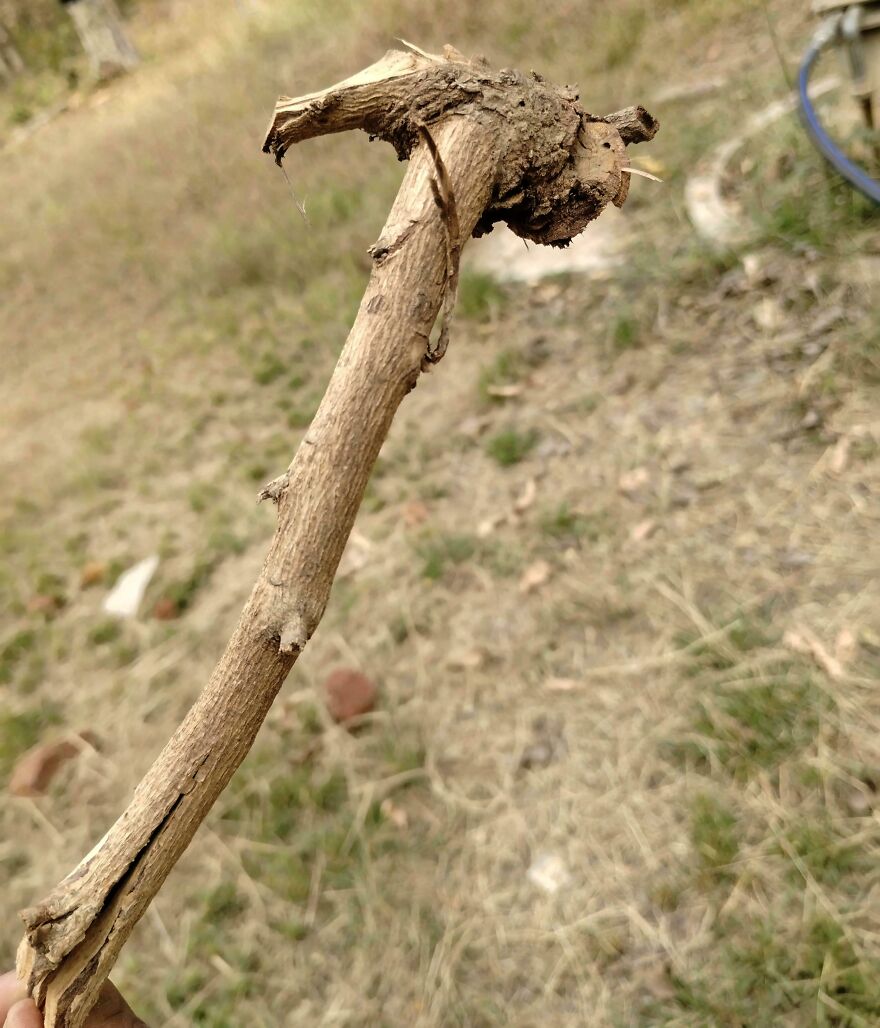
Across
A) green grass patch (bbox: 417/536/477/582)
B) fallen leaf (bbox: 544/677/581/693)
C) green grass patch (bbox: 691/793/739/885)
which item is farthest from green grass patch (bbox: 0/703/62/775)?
green grass patch (bbox: 691/793/739/885)

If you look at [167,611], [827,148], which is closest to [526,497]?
[167,611]

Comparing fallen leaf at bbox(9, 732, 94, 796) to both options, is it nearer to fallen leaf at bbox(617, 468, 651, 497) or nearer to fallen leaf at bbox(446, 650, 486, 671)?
fallen leaf at bbox(446, 650, 486, 671)

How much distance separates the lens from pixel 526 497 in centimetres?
268

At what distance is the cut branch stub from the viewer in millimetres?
765

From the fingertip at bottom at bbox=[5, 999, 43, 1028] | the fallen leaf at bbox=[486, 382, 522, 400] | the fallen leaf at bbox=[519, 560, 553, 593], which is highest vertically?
the fingertip at bottom at bbox=[5, 999, 43, 1028]

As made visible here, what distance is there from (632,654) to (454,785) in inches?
22.3

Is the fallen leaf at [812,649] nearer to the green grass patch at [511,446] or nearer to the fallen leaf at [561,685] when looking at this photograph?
the fallen leaf at [561,685]

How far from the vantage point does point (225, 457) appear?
11.2 feet

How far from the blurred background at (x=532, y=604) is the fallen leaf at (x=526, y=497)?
0.01m

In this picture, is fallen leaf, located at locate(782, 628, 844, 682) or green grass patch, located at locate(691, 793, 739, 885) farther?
fallen leaf, located at locate(782, 628, 844, 682)

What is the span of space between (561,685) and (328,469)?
1.65m

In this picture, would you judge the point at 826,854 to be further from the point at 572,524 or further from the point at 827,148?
the point at 827,148

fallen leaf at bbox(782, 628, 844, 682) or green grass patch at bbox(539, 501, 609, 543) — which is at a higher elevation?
green grass patch at bbox(539, 501, 609, 543)

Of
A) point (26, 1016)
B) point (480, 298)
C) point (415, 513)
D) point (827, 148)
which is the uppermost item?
point (26, 1016)
